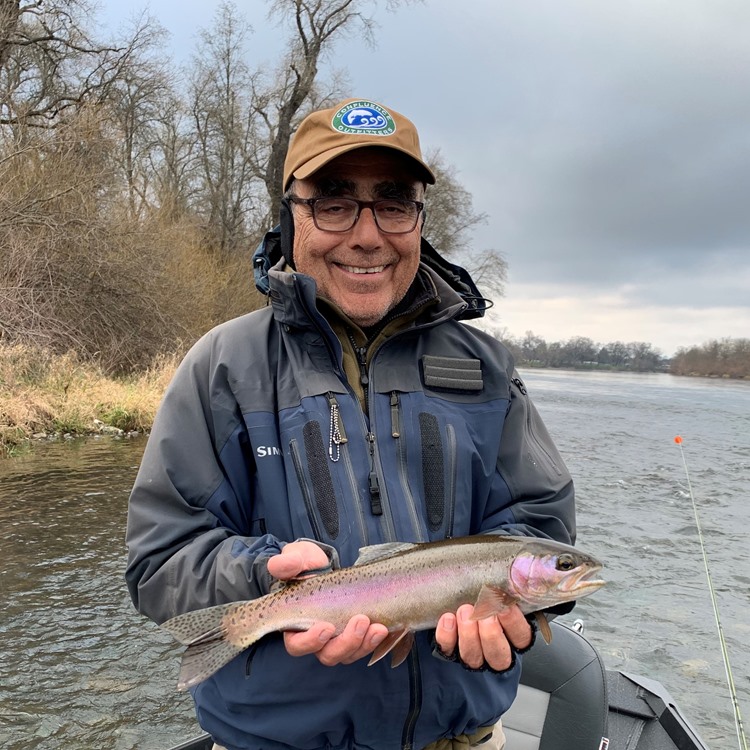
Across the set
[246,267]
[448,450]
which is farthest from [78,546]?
[246,267]

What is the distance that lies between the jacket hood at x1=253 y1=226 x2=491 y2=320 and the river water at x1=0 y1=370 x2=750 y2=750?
11.4ft

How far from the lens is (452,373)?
220 cm

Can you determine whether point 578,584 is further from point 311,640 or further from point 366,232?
point 366,232

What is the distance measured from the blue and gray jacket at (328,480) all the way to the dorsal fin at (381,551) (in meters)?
0.07

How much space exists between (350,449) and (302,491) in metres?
0.19

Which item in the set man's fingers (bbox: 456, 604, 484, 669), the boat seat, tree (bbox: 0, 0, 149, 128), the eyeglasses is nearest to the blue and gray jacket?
man's fingers (bbox: 456, 604, 484, 669)

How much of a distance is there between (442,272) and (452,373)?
0.52 metres

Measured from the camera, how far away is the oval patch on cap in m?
2.13

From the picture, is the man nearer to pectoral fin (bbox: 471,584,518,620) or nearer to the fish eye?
pectoral fin (bbox: 471,584,518,620)

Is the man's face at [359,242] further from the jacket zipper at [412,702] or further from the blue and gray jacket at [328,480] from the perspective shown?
the jacket zipper at [412,702]

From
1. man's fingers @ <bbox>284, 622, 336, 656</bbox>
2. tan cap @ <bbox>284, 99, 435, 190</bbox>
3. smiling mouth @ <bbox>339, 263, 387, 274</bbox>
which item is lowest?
man's fingers @ <bbox>284, 622, 336, 656</bbox>

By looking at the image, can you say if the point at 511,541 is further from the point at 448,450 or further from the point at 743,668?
the point at 743,668

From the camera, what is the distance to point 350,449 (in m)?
2.04

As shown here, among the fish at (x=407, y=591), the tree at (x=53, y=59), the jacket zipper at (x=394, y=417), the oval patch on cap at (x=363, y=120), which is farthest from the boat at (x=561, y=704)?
the tree at (x=53, y=59)
